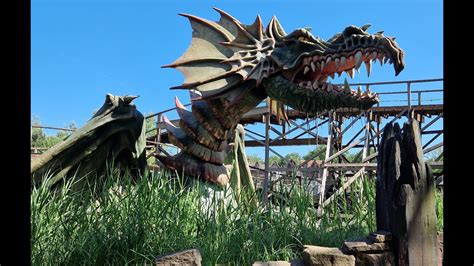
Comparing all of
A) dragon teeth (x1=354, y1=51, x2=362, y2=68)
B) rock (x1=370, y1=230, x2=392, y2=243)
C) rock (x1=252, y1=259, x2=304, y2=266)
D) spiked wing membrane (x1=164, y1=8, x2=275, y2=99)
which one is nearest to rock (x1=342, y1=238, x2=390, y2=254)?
rock (x1=370, y1=230, x2=392, y2=243)

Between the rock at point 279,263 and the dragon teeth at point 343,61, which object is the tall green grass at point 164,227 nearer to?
the rock at point 279,263

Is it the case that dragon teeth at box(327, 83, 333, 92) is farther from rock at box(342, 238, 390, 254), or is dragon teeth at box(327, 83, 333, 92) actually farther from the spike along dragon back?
rock at box(342, 238, 390, 254)

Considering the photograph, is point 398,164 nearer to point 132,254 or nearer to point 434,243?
point 434,243

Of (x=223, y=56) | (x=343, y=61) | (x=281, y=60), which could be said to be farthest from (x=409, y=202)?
(x=223, y=56)

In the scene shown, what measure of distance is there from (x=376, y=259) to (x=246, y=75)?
1554 mm

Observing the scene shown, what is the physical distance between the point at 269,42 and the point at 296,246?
1443 millimetres

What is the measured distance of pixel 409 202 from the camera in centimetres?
155

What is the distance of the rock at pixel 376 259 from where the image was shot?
5.12 ft

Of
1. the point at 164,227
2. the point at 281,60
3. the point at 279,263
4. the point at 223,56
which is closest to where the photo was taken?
the point at 279,263

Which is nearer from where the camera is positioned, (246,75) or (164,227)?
(164,227)

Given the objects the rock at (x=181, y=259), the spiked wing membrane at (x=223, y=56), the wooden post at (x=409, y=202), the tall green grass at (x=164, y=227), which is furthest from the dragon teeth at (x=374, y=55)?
the rock at (x=181, y=259)

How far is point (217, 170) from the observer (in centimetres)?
297

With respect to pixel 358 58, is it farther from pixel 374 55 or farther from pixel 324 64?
pixel 324 64
